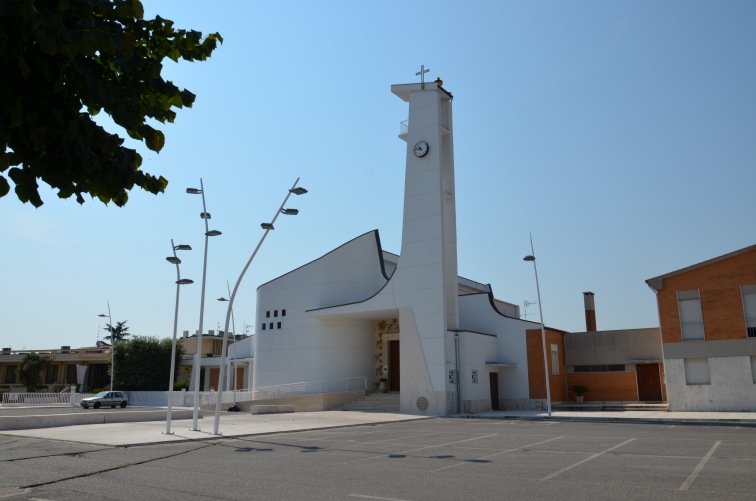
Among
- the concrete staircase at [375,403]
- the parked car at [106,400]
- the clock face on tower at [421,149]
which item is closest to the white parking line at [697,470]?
the concrete staircase at [375,403]

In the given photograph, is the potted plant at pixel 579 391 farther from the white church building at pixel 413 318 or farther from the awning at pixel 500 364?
the awning at pixel 500 364

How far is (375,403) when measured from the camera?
33.8 meters

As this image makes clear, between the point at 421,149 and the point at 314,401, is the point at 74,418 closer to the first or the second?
the point at 314,401

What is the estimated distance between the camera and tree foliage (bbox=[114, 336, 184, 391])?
51031mm

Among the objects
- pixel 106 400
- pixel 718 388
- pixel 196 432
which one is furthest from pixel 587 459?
pixel 106 400

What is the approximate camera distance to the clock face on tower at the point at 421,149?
108 ft

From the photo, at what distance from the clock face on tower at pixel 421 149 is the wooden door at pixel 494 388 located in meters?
13.4

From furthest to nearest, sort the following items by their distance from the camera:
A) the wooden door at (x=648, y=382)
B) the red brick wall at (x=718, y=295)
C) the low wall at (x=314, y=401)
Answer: the low wall at (x=314, y=401) < the wooden door at (x=648, y=382) < the red brick wall at (x=718, y=295)

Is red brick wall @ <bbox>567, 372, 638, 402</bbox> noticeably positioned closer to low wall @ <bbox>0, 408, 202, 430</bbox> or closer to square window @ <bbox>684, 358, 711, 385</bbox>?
square window @ <bbox>684, 358, 711, 385</bbox>

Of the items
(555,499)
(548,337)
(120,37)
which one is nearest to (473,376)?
(548,337)

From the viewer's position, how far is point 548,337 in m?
34.4

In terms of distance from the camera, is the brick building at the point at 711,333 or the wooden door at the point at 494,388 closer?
the brick building at the point at 711,333

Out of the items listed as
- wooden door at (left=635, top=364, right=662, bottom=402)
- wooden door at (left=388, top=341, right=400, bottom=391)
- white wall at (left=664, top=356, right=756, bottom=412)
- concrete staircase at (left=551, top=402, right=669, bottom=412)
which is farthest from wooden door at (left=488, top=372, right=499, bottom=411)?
white wall at (left=664, top=356, right=756, bottom=412)

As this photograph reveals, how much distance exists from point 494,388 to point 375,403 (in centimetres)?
716
